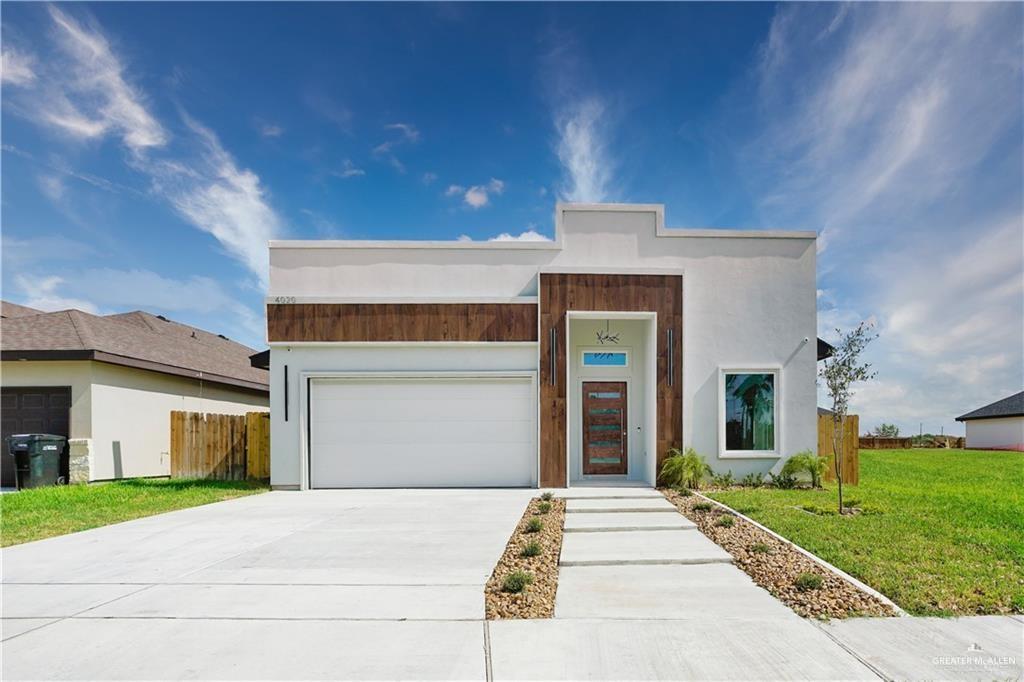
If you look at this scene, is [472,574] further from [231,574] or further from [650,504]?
[650,504]

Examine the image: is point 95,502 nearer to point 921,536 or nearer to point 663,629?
point 663,629

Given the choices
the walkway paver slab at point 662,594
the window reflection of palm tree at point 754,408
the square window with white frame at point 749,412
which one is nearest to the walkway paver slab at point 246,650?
the walkway paver slab at point 662,594

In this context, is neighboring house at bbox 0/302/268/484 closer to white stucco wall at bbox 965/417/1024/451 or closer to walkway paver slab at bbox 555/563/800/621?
walkway paver slab at bbox 555/563/800/621

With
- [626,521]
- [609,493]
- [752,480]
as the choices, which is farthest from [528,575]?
[752,480]

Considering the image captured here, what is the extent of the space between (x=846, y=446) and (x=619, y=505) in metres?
6.41

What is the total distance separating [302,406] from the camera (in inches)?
443

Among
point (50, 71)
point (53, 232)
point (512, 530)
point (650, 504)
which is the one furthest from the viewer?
point (53, 232)

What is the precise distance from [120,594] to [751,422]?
10.8 meters

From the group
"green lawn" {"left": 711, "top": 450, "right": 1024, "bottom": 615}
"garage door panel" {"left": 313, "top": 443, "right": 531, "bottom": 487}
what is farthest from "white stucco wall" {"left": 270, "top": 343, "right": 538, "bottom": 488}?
"green lawn" {"left": 711, "top": 450, "right": 1024, "bottom": 615}

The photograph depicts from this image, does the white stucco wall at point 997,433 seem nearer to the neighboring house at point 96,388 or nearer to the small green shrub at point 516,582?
the small green shrub at point 516,582

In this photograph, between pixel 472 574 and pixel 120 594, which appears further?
pixel 472 574

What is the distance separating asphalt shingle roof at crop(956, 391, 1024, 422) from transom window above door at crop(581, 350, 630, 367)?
27.8 metres

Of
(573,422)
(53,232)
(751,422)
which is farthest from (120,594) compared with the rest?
(53,232)

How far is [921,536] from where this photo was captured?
20.7ft
